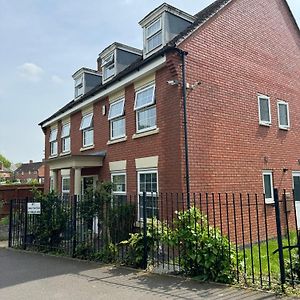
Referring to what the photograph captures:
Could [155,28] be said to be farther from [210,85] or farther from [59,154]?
[59,154]

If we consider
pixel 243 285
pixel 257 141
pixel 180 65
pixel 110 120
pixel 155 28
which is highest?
pixel 155 28

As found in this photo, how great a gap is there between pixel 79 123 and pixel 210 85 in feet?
22.8

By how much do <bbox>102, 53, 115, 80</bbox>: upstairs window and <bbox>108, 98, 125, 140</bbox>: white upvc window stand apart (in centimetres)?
166

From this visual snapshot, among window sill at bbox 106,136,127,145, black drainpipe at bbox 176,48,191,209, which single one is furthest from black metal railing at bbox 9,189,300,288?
window sill at bbox 106,136,127,145

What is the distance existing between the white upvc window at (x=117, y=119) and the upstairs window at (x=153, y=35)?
2.07 metres

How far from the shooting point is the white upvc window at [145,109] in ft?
33.2

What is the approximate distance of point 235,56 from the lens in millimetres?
10891

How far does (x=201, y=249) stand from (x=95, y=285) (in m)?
2.02

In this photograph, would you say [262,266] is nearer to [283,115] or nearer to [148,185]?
[148,185]

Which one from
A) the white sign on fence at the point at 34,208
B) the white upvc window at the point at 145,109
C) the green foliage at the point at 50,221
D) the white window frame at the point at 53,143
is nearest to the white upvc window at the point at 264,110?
the white upvc window at the point at 145,109

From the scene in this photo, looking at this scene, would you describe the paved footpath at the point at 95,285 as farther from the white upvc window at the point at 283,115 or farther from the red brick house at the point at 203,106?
the white upvc window at the point at 283,115

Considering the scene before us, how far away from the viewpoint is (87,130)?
46.2 ft

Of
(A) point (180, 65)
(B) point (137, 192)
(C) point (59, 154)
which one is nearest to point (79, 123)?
(C) point (59, 154)

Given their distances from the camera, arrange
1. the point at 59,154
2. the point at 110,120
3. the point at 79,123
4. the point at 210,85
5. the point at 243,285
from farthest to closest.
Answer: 1. the point at 59,154
2. the point at 79,123
3. the point at 110,120
4. the point at 210,85
5. the point at 243,285
